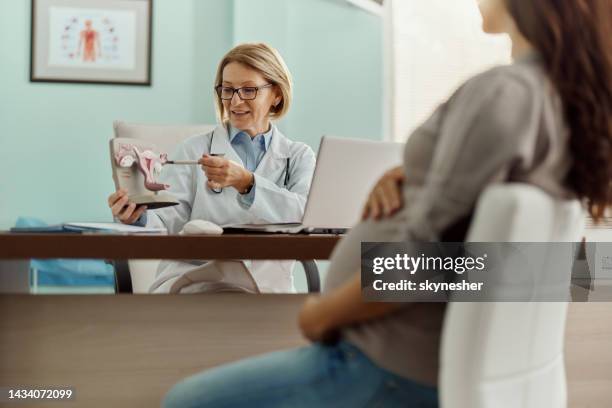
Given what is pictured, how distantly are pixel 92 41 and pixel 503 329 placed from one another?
3754mm

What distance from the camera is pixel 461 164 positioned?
85cm

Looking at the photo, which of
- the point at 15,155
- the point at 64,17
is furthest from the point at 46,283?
Answer: the point at 64,17

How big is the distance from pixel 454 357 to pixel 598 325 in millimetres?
1046

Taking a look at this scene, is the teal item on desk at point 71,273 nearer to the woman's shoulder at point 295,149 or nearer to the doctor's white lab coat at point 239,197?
the doctor's white lab coat at point 239,197

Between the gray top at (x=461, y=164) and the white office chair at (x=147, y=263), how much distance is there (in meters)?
0.89

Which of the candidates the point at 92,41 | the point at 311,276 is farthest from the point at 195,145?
the point at 92,41

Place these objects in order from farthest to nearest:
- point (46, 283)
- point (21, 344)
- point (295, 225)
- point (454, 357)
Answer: point (46, 283) < point (295, 225) < point (21, 344) < point (454, 357)

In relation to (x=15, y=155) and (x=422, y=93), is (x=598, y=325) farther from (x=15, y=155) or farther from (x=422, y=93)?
(x=15, y=155)

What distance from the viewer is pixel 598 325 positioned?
1.75m

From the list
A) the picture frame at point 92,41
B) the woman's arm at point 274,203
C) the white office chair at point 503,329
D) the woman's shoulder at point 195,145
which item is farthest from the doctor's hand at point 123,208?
the picture frame at point 92,41

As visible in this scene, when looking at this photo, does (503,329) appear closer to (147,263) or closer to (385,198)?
(385,198)

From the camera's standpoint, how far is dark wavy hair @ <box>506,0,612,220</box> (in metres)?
0.88

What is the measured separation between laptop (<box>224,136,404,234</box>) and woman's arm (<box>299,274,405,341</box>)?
65 cm

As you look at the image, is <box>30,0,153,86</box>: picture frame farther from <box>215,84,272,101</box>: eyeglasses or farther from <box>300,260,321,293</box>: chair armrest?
<box>300,260,321,293</box>: chair armrest
